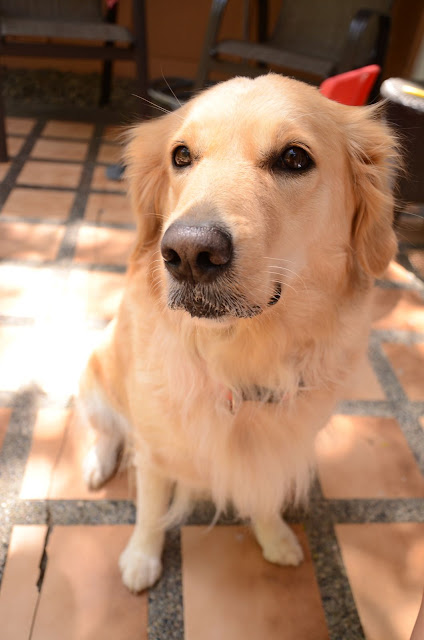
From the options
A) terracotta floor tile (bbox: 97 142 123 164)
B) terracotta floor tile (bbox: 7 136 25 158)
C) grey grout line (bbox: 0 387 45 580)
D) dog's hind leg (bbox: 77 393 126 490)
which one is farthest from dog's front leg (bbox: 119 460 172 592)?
terracotta floor tile (bbox: 7 136 25 158)

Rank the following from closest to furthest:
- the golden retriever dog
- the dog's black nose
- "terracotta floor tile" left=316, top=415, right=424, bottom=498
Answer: the dog's black nose < the golden retriever dog < "terracotta floor tile" left=316, top=415, right=424, bottom=498

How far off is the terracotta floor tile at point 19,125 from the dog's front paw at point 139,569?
10.5ft

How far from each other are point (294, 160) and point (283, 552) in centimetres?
110

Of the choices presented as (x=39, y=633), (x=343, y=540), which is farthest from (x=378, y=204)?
(x=39, y=633)

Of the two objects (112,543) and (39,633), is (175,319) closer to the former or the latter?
(112,543)

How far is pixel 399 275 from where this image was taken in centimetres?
275

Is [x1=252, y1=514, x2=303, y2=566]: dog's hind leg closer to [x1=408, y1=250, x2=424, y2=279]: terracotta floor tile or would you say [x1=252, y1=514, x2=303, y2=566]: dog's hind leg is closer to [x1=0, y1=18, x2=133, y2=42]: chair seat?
[x1=408, y1=250, x2=424, y2=279]: terracotta floor tile

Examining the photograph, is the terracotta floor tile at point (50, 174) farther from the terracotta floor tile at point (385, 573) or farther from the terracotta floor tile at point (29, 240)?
the terracotta floor tile at point (385, 573)

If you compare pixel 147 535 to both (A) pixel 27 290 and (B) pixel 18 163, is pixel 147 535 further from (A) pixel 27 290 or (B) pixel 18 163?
(B) pixel 18 163

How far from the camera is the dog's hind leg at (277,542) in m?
1.49

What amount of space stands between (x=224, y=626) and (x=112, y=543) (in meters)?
0.40

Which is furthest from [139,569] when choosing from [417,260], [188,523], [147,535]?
[417,260]

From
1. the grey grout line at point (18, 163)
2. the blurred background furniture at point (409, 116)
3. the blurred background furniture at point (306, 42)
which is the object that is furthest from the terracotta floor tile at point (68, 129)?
the blurred background furniture at point (409, 116)

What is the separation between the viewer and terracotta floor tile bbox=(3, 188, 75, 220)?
2.87m
